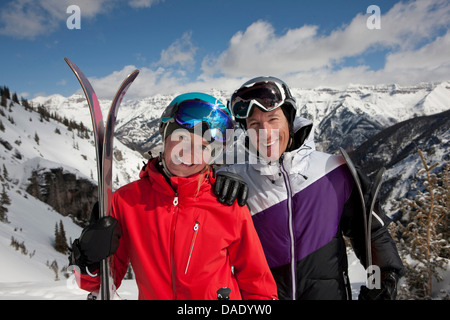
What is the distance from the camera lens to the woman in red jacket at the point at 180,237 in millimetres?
2486

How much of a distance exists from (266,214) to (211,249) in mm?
871

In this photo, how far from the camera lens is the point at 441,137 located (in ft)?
378

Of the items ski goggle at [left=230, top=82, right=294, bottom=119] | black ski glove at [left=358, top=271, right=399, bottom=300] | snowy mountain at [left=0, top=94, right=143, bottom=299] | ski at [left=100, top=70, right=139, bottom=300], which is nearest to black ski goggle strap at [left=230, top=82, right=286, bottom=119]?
ski goggle at [left=230, top=82, right=294, bottom=119]

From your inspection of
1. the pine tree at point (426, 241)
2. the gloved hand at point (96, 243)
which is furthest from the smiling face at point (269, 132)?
the pine tree at point (426, 241)

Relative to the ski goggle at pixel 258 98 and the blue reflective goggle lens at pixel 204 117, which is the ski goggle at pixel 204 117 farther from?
the ski goggle at pixel 258 98

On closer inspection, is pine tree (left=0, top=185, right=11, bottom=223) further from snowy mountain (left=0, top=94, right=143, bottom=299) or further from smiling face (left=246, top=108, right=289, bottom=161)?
smiling face (left=246, top=108, right=289, bottom=161)

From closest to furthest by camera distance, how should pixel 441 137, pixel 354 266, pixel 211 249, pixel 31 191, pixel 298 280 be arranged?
pixel 211 249 < pixel 298 280 < pixel 354 266 < pixel 31 191 < pixel 441 137

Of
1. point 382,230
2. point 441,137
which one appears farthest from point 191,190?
point 441,137

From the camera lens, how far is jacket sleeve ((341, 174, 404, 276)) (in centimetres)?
307

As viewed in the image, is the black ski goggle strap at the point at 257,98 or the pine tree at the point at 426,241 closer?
the black ski goggle strap at the point at 257,98

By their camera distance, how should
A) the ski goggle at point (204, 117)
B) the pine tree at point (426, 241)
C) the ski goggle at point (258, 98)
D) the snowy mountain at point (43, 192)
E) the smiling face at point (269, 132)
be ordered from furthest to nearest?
1. the snowy mountain at point (43, 192)
2. the pine tree at point (426, 241)
3. the ski goggle at point (258, 98)
4. the smiling face at point (269, 132)
5. the ski goggle at point (204, 117)

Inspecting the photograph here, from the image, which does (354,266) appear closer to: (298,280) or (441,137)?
(298,280)

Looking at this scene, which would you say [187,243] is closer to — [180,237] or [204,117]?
[180,237]

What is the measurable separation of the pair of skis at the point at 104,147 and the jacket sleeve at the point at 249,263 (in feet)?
4.09
